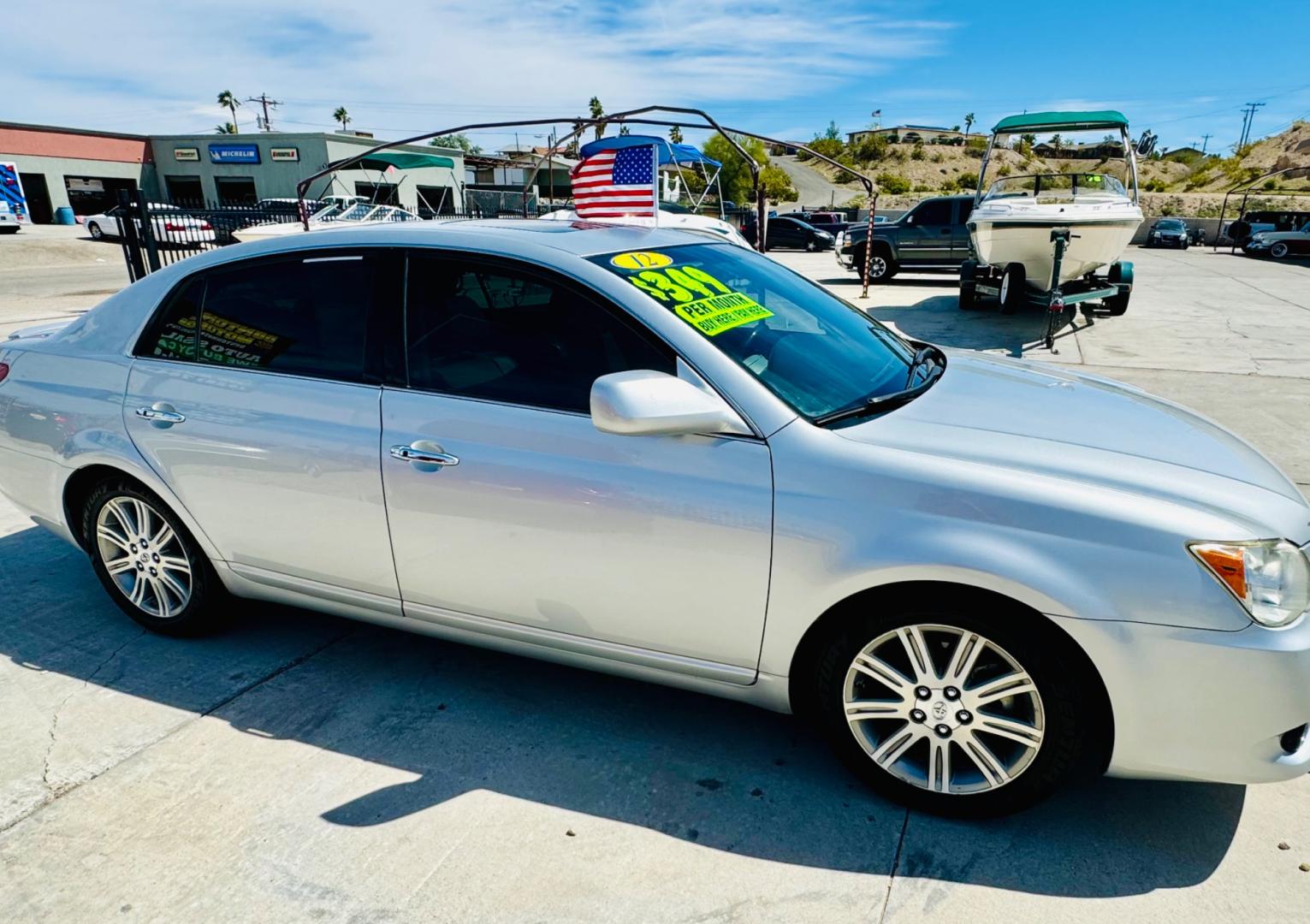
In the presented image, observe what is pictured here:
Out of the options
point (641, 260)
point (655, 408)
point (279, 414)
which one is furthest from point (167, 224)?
point (655, 408)

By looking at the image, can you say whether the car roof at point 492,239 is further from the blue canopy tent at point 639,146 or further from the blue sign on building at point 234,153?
the blue sign on building at point 234,153

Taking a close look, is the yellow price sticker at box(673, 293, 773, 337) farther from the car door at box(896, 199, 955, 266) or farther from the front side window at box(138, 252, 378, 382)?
the car door at box(896, 199, 955, 266)

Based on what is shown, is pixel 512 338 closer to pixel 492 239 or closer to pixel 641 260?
pixel 492 239

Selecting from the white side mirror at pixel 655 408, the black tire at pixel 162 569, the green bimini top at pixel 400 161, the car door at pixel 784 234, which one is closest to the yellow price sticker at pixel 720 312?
the white side mirror at pixel 655 408

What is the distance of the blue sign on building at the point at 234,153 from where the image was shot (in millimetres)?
48062

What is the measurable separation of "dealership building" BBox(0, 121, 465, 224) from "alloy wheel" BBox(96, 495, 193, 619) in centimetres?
4268

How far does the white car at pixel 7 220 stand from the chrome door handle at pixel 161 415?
38.8 meters

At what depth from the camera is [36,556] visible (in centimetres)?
434

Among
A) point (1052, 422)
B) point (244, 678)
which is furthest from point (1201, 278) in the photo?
point (244, 678)

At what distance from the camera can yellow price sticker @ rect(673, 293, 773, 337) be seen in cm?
260

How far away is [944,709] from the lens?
232 cm

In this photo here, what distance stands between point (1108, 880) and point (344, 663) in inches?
105

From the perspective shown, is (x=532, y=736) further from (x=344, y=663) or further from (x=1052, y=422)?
(x=1052, y=422)

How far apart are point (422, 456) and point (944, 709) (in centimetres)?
172
